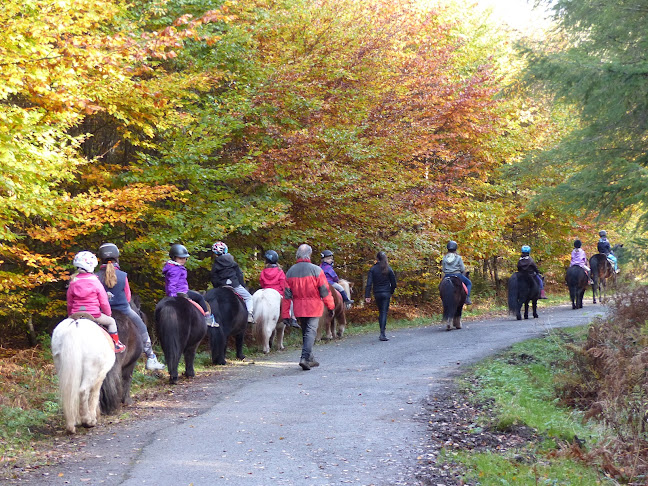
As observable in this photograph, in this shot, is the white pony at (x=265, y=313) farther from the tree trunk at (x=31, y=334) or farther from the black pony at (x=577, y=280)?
the black pony at (x=577, y=280)

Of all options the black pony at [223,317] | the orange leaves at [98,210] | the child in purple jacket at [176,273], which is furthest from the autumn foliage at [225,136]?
the child in purple jacket at [176,273]

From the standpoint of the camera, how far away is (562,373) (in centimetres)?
1008

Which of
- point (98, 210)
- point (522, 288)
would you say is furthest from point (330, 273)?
point (98, 210)

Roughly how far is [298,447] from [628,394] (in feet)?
13.4

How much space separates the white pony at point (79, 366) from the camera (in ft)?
23.8

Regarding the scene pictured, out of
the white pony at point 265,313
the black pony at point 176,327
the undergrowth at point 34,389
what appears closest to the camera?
the undergrowth at point 34,389

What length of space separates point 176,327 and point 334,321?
716 centimetres

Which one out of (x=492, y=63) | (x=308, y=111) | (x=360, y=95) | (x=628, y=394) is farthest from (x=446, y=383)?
(x=492, y=63)

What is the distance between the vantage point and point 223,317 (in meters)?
12.6

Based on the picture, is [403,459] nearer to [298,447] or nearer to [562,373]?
[298,447]

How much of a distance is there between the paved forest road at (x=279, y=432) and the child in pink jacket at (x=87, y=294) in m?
1.31

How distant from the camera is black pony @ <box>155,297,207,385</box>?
10.3m

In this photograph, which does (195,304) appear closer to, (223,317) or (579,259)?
(223,317)

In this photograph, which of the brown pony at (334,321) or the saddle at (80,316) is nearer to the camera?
the saddle at (80,316)
